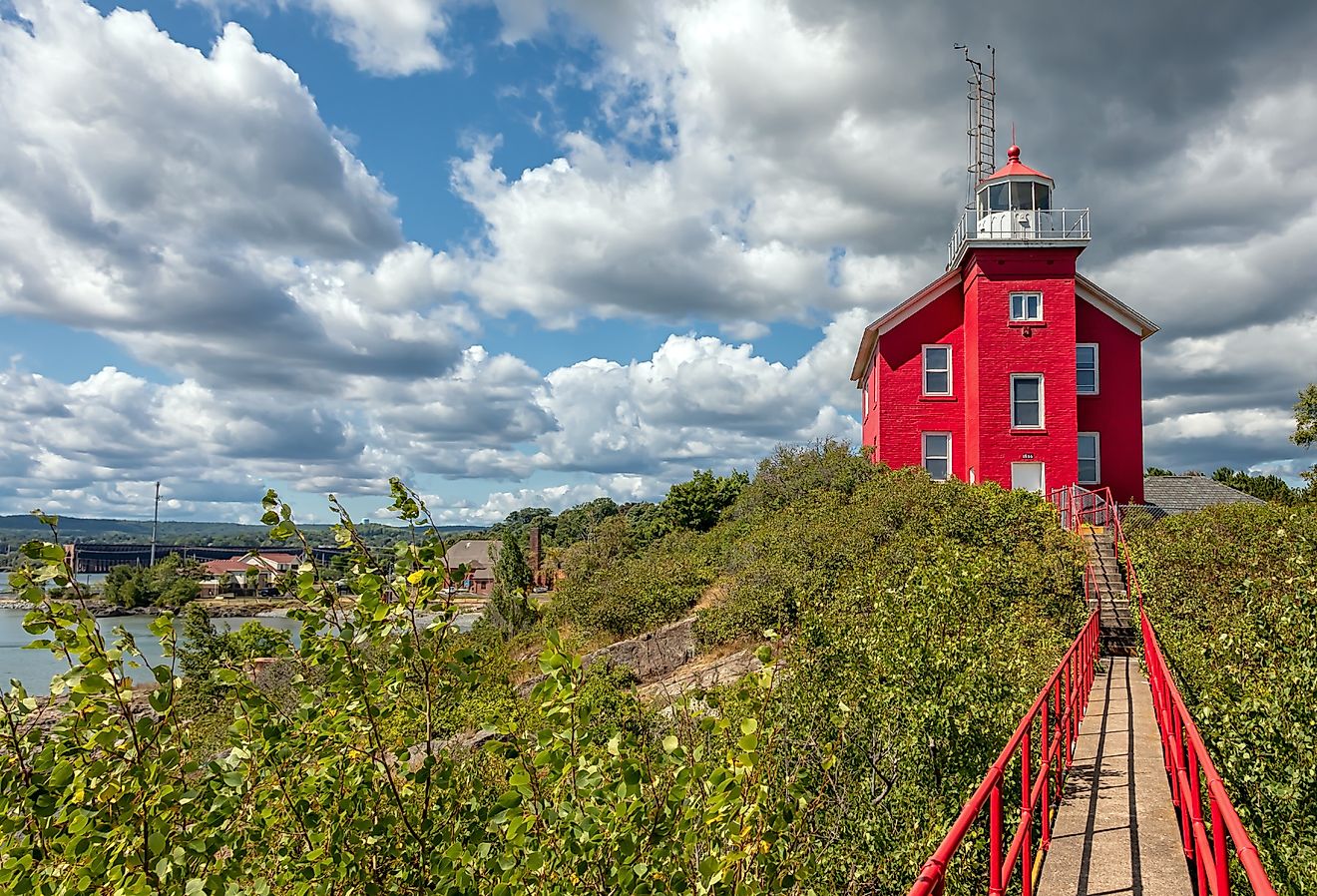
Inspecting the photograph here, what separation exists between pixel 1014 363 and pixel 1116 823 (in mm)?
22491

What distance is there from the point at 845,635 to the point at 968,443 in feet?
61.3

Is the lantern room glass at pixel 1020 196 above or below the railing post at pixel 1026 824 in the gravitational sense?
above

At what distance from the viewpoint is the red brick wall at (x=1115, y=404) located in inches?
1113

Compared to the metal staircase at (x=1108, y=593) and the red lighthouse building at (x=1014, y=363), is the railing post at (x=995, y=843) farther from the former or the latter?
the red lighthouse building at (x=1014, y=363)

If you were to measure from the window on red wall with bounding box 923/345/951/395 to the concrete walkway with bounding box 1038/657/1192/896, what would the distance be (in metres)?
20.0

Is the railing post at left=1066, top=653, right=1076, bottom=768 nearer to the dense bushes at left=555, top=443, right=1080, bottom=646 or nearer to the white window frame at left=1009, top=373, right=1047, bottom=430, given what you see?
the dense bushes at left=555, top=443, right=1080, bottom=646

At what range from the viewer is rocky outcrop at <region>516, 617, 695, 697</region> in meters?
22.0

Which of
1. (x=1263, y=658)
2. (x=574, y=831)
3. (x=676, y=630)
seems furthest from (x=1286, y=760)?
(x=676, y=630)

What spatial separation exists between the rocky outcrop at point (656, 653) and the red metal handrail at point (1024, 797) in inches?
472

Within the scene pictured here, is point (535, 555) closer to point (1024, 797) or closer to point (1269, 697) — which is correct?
point (1269, 697)

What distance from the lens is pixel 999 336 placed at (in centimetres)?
2725

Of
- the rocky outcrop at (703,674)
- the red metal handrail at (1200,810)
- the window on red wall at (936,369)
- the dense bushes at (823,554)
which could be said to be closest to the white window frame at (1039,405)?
the window on red wall at (936,369)

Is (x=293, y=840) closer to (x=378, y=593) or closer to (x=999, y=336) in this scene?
(x=378, y=593)

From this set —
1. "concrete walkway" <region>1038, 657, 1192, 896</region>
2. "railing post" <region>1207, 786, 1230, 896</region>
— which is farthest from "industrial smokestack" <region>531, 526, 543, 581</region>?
"railing post" <region>1207, 786, 1230, 896</region>
